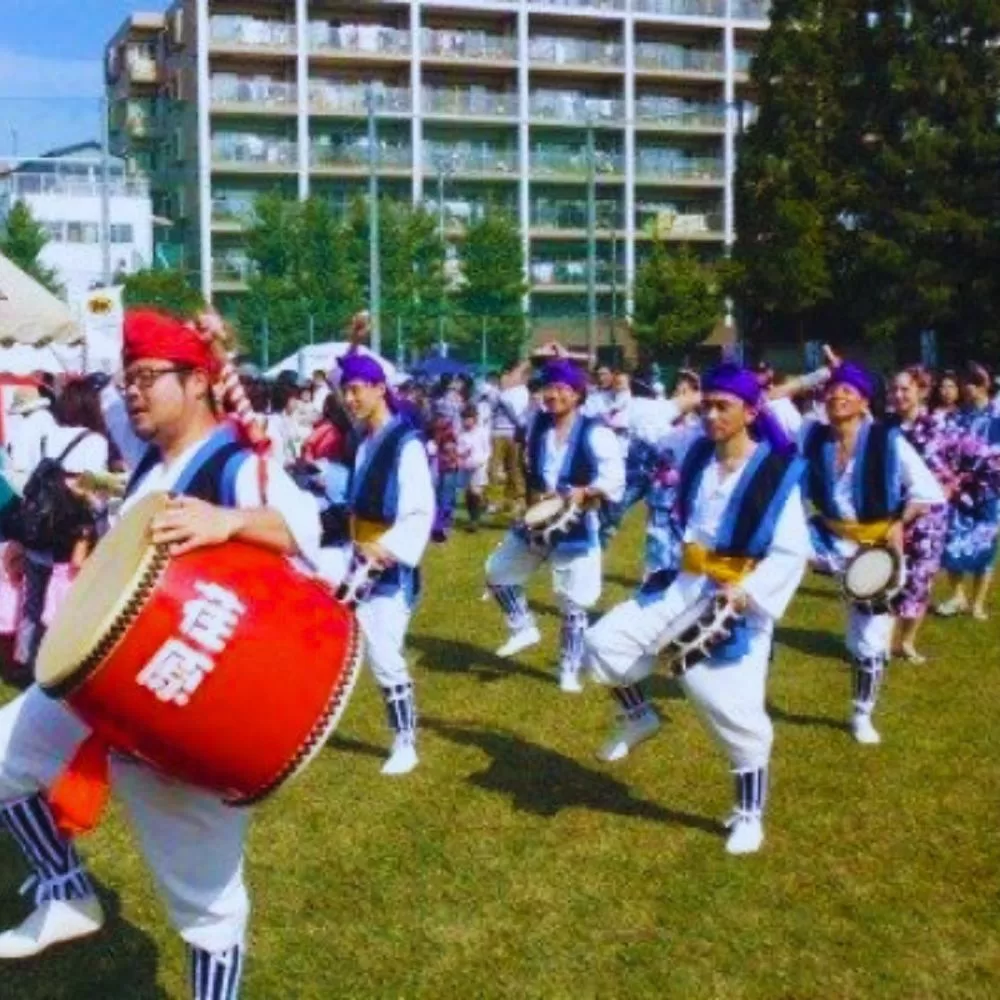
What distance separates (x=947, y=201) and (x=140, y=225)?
27348 millimetres

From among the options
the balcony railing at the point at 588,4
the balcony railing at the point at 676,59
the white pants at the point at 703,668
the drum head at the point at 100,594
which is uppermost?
the balcony railing at the point at 588,4

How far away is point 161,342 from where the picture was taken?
3.62m

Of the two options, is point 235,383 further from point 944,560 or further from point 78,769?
point 944,560

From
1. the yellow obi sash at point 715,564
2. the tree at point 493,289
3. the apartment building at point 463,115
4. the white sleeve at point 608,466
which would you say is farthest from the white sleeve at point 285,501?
the apartment building at point 463,115

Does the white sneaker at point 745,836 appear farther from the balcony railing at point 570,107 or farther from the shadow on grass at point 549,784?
the balcony railing at point 570,107

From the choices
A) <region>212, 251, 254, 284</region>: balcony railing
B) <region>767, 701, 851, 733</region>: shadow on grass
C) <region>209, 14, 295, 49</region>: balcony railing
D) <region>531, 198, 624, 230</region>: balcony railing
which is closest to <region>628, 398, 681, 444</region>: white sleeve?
<region>767, 701, 851, 733</region>: shadow on grass

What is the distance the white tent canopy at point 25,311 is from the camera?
10.4 meters

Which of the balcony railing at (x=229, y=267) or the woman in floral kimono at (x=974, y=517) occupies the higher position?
the balcony railing at (x=229, y=267)

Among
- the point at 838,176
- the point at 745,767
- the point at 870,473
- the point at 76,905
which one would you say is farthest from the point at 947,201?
the point at 76,905

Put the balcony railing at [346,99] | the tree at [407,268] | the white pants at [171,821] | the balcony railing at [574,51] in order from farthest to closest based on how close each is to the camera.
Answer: the balcony railing at [574,51]
the balcony railing at [346,99]
the tree at [407,268]
the white pants at [171,821]

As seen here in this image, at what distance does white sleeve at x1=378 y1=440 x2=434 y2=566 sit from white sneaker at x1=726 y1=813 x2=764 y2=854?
5.30 ft

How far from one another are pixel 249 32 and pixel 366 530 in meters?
46.3

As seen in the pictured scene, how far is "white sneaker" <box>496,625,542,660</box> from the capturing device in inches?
363

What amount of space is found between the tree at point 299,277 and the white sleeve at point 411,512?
109ft
